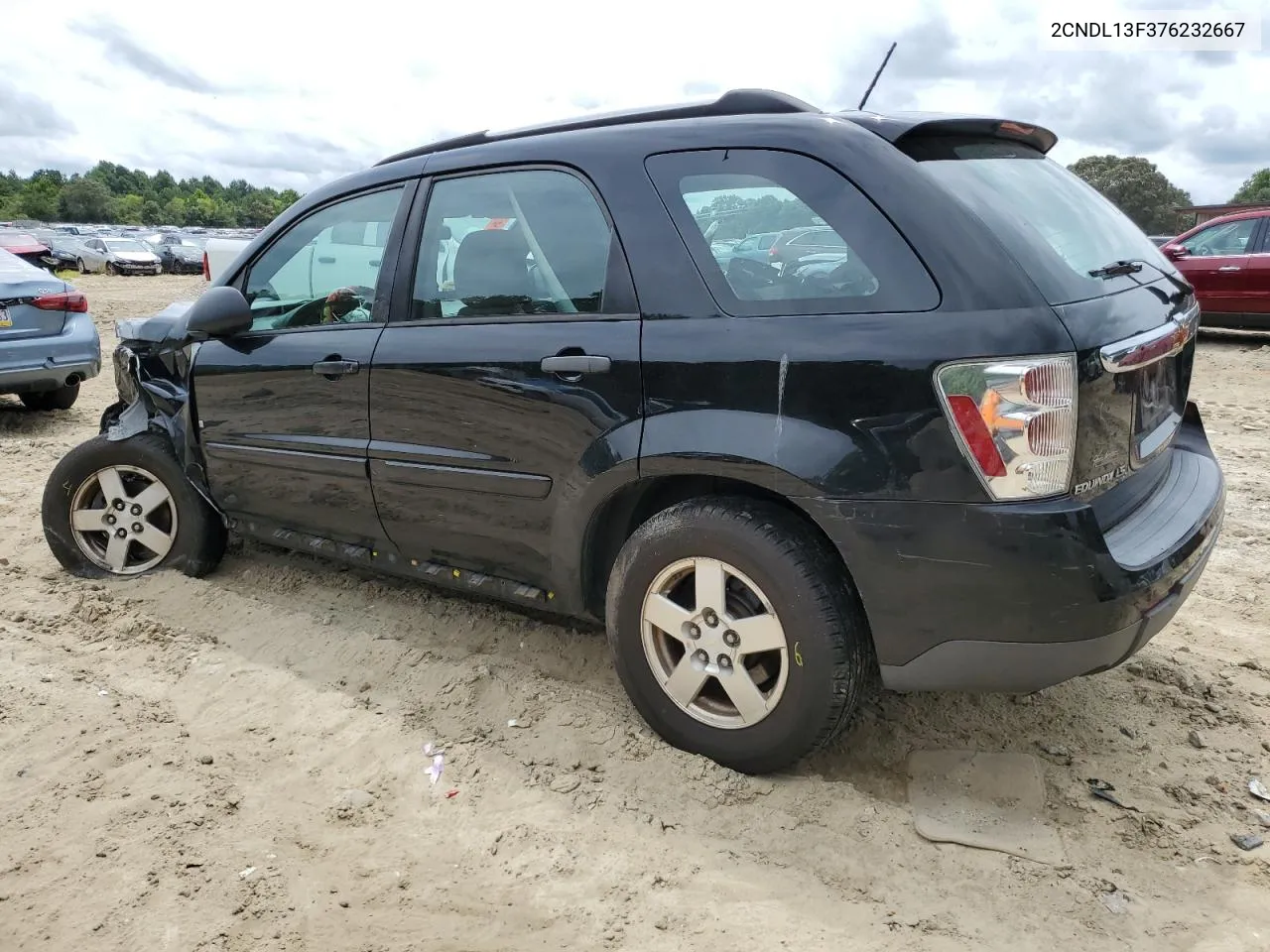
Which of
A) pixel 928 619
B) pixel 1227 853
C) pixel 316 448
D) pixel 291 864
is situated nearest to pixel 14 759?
pixel 291 864

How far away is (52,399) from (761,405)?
8.10m

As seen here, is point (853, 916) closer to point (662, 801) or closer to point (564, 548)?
point (662, 801)

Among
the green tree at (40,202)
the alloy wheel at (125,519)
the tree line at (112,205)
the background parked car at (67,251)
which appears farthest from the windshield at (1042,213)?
the green tree at (40,202)

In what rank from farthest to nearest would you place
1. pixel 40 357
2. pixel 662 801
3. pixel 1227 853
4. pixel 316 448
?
pixel 40 357 → pixel 316 448 → pixel 662 801 → pixel 1227 853

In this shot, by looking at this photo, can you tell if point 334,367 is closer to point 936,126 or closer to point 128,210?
point 936,126

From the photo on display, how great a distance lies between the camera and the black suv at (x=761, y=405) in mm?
2248

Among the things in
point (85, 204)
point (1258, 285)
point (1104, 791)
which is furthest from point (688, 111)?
point (85, 204)

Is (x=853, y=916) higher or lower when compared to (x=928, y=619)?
lower

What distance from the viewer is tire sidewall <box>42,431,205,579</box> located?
13.6 ft

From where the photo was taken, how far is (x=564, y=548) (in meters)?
2.98

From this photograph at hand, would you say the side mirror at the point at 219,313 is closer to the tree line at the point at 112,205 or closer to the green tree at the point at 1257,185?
the green tree at the point at 1257,185

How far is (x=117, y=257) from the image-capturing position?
32719 millimetres

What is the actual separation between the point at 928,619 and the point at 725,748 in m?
0.72

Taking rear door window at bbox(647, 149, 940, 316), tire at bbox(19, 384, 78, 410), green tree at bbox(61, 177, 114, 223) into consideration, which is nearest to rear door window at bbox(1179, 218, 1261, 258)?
rear door window at bbox(647, 149, 940, 316)
